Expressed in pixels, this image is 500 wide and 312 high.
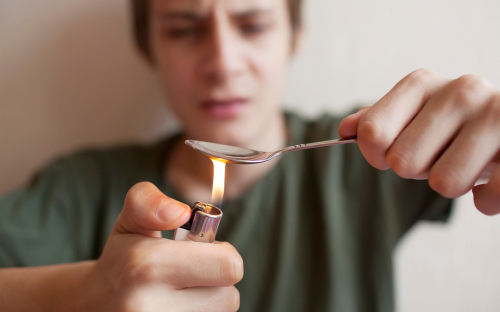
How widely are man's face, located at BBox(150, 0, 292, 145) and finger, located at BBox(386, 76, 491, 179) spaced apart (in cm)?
51

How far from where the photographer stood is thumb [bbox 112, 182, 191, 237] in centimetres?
39

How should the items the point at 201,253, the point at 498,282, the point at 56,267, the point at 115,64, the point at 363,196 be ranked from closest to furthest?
the point at 201,253, the point at 56,267, the point at 363,196, the point at 498,282, the point at 115,64

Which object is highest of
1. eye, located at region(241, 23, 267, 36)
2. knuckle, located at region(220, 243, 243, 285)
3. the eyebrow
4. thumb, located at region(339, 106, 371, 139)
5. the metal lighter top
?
the eyebrow

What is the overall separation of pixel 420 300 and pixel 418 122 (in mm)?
1005

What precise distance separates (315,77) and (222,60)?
18.6 inches

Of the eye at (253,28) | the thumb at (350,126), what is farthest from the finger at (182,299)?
the eye at (253,28)

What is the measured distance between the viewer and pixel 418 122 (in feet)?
1.36

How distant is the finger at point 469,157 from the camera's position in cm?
38

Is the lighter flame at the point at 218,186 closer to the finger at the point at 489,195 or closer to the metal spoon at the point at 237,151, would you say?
the metal spoon at the point at 237,151

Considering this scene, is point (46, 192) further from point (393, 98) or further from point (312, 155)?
point (393, 98)

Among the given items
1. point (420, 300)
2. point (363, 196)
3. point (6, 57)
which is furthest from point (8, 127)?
point (420, 300)

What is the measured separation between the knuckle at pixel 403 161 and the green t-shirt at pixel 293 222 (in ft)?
1.52

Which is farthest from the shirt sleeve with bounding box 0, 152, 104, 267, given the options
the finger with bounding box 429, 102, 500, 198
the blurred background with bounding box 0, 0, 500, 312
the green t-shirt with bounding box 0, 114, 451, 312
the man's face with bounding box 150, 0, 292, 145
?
the finger with bounding box 429, 102, 500, 198

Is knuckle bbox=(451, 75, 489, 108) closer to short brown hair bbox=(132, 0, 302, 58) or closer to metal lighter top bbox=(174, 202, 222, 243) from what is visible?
metal lighter top bbox=(174, 202, 222, 243)
